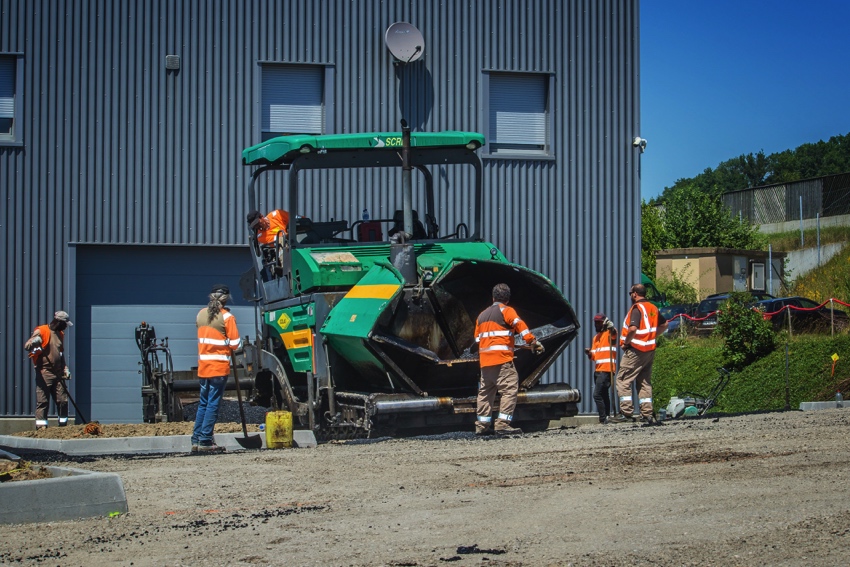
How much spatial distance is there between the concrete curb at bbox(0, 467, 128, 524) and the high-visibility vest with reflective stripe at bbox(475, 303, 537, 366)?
16.1ft

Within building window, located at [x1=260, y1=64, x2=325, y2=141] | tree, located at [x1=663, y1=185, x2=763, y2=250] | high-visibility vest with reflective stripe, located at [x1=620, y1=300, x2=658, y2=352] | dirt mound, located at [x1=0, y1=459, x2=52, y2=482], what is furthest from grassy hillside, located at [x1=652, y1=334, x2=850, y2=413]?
tree, located at [x1=663, y1=185, x2=763, y2=250]

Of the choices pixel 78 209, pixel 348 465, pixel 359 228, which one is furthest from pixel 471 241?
pixel 78 209

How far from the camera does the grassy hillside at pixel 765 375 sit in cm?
2217

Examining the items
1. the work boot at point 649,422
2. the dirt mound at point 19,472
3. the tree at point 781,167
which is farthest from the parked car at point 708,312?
the tree at point 781,167

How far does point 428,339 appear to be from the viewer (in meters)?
12.1

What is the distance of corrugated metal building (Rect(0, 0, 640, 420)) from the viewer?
18.3 meters

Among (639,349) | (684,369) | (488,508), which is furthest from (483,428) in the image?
(684,369)

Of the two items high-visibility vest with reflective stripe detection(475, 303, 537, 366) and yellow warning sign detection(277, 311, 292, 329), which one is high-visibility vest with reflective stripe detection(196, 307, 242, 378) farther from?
high-visibility vest with reflective stripe detection(475, 303, 537, 366)

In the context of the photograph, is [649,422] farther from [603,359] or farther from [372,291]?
[372,291]

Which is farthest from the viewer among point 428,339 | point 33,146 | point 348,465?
point 33,146

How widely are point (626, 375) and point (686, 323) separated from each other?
22.7 metres

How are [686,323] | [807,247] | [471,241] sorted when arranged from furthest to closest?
[807,247], [686,323], [471,241]

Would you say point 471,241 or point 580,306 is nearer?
point 471,241

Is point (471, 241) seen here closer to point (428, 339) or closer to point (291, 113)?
point (428, 339)
